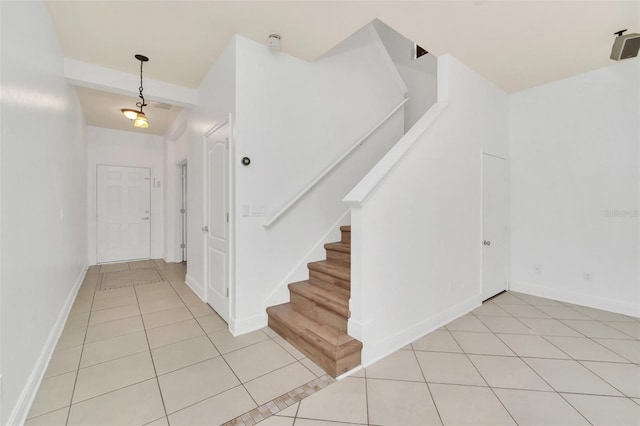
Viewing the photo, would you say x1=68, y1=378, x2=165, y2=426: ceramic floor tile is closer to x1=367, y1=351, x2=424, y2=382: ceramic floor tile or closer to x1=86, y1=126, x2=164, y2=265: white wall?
x1=367, y1=351, x2=424, y2=382: ceramic floor tile

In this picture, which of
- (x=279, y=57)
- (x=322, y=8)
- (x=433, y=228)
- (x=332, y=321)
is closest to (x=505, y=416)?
(x=332, y=321)

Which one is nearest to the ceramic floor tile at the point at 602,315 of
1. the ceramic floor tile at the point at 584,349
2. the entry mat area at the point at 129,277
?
the ceramic floor tile at the point at 584,349

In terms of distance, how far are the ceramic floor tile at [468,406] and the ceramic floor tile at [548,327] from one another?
1.31m

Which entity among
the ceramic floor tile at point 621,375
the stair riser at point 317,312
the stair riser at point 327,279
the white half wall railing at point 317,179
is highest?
the white half wall railing at point 317,179

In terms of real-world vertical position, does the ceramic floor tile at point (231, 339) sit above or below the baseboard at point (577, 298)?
below

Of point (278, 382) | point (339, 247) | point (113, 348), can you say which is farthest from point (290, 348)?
point (113, 348)

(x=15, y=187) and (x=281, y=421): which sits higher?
(x=15, y=187)

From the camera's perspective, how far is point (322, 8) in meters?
2.21

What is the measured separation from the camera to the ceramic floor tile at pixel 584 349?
220cm

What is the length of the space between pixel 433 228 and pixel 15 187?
3.05m

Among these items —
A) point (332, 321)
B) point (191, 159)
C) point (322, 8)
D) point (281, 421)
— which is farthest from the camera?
point (191, 159)

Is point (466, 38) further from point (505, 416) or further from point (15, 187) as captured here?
point (15, 187)

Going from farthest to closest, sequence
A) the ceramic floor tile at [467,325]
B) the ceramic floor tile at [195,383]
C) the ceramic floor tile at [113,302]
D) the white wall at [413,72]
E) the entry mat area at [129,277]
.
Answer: the white wall at [413,72] < the entry mat area at [129,277] < the ceramic floor tile at [113,302] < the ceramic floor tile at [467,325] < the ceramic floor tile at [195,383]

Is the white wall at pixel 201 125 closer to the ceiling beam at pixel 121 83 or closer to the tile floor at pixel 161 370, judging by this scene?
the ceiling beam at pixel 121 83
